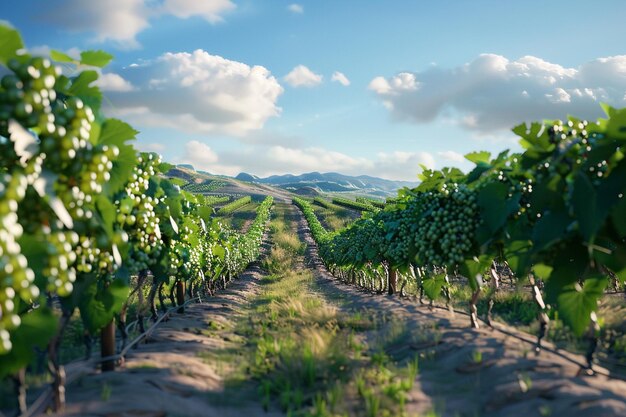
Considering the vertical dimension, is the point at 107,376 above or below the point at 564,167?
below

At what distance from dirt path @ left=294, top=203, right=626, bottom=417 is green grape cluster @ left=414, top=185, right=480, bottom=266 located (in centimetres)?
124

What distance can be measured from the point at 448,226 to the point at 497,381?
6.85 ft

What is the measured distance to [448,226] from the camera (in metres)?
5.89

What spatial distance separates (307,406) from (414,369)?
1475mm

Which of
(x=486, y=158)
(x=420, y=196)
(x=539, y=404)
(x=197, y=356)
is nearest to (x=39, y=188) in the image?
(x=197, y=356)

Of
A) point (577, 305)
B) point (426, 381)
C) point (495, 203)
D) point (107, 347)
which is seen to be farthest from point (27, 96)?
point (577, 305)

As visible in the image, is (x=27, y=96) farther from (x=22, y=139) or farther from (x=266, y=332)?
(x=266, y=332)

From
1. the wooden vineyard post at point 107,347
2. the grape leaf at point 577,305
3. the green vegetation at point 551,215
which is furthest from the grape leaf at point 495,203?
the wooden vineyard post at point 107,347

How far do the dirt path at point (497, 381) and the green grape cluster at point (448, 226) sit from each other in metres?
1.24

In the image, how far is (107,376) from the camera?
4.77 metres

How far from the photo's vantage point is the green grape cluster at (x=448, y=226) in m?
5.81

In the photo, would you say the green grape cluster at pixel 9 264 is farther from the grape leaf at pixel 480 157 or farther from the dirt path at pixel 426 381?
the grape leaf at pixel 480 157

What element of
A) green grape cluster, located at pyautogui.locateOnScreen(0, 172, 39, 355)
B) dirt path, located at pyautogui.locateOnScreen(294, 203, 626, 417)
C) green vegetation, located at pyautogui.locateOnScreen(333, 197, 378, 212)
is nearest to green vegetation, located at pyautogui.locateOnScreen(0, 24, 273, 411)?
green grape cluster, located at pyautogui.locateOnScreen(0, 172, 39, 355)

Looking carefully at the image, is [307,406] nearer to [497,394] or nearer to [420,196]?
[497,394]
